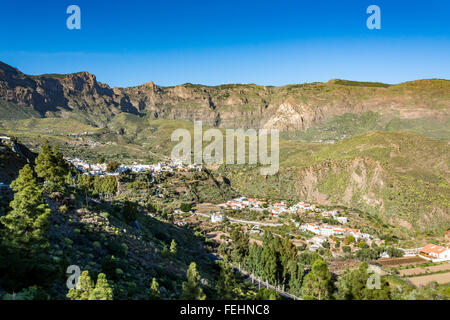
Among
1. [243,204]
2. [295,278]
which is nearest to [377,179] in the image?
[243,204]

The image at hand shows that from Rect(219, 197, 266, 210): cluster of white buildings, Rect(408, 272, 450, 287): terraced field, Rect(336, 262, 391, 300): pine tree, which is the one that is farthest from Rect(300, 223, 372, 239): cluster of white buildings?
Rect(336, 262, 391, 300): pine tree

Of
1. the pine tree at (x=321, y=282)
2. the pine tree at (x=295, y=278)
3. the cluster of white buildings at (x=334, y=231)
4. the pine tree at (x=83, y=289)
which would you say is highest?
the pine tree at (x=83, y=289)

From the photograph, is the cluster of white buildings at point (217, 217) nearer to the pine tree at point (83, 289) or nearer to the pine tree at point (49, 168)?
the pine tree at point (49, 168)

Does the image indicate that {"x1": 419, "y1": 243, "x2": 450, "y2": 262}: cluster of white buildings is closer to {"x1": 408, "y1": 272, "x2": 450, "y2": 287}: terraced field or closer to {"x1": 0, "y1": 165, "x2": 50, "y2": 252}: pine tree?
{"x1": 408, "y1": 272, "x2": 450, "y2": 287}: terraced field

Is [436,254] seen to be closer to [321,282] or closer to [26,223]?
[321,282]

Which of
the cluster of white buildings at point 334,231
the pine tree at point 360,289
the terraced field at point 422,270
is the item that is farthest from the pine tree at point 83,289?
the cluster of white buildings at point 334,231

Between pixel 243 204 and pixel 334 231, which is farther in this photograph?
pixel 243 204
